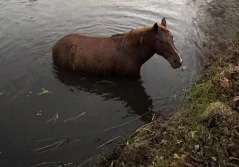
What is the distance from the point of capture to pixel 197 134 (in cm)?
582

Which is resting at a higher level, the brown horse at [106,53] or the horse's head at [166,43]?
the horse's head at [166,43]

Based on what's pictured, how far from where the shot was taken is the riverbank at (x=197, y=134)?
5316mm

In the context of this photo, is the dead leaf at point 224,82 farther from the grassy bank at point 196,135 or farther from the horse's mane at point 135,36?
the horse's mane at point 135,36

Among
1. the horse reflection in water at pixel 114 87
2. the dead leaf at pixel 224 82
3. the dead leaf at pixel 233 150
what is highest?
the dead leaf at pixel 224 82

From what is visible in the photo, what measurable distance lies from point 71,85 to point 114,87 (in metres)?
1.24

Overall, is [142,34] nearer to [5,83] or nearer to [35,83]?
[35,83]

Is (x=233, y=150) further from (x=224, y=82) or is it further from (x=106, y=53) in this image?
(x=106, y=53)

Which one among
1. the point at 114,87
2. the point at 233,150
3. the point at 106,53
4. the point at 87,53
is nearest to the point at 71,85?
the point at 87,53

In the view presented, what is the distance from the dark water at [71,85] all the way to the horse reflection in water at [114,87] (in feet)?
0.09

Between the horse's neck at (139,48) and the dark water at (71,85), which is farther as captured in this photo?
the horse's neck at (139,48)

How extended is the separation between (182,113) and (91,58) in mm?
3679

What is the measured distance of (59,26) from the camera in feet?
41.6

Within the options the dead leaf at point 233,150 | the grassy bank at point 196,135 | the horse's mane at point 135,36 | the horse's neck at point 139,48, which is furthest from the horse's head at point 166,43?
the dead leaf at point 233,150

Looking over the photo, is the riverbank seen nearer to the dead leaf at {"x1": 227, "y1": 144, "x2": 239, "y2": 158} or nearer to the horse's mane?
the dead leaf at {"x1": 227, "y1": 144, "x2": 239, "y2": 158}
